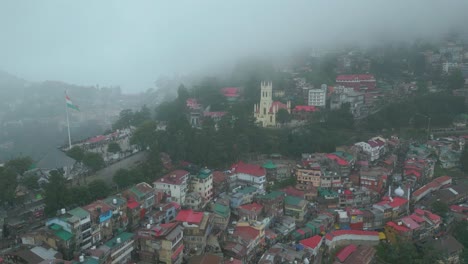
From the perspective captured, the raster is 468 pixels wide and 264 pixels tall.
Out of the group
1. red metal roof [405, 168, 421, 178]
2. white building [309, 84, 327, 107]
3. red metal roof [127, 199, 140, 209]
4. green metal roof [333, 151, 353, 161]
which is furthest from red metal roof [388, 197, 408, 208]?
white building [309, 84, 327, 107]

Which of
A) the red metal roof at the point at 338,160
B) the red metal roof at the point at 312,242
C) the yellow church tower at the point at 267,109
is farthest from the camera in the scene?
the yellow church tower at the point at 267,109

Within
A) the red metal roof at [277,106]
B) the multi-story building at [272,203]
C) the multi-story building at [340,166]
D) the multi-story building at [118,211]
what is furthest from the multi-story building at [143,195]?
the red metal roof at [277,106]

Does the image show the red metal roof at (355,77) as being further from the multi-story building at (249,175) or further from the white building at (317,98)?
the multi-story building at (249,175)

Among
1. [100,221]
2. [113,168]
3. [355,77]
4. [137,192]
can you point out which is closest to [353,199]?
[137,192]

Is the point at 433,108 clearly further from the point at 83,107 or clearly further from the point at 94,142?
the point at 83,107

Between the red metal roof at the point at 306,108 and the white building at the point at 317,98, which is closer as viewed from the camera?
the red metal roof at the point at 306,108

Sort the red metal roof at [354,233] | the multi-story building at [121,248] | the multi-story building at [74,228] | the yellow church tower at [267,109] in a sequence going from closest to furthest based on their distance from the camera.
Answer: the multi-story building at [121,248] < the multi-story building at [74,228] < the red metal roof at [354,233] < the yellow church tower at [267,109]
